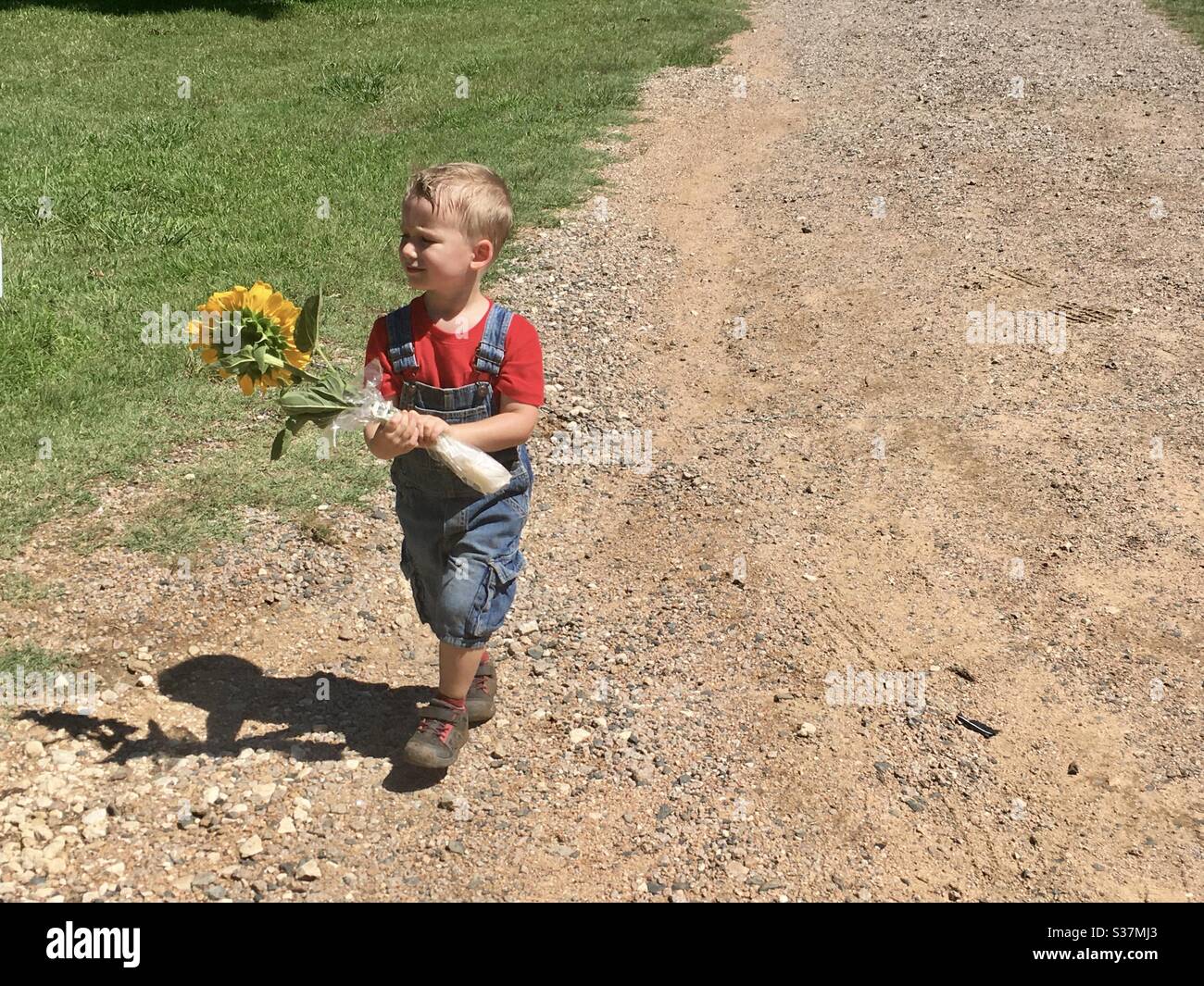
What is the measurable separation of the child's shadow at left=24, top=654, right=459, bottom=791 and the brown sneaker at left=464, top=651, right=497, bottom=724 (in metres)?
0.22

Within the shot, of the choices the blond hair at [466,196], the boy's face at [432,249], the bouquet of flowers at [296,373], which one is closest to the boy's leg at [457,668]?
the bouquet of flowers at [296,373]

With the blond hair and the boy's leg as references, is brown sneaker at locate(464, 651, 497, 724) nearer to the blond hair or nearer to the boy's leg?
the boy's leg

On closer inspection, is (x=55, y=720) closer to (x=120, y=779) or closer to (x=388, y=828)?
(x=120, y=779)

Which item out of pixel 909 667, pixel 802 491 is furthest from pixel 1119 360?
pixel 909 667

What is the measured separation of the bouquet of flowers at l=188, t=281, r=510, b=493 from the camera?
364 centimetres

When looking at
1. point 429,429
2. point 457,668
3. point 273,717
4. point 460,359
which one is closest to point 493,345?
point 460,359

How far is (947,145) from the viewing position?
1111 centimetres

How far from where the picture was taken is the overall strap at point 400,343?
3.76 meters

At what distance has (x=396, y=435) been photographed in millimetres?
3518

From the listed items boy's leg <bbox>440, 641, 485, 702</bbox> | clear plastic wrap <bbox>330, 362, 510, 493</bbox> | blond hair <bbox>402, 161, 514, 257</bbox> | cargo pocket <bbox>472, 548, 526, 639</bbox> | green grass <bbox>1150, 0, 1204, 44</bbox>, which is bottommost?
boy's leg <bbox>440, 641, 485, 702</bbox>

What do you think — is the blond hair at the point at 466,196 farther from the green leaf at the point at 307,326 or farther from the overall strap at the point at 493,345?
the green leaf at the point at 307,326

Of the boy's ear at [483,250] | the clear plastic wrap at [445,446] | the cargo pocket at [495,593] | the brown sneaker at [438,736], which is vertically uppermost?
the boy's ear at [483,250]

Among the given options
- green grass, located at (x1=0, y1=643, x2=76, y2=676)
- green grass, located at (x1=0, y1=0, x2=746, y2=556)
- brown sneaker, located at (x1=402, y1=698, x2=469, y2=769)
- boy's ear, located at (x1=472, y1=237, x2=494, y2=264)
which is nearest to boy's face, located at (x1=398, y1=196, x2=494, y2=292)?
boy's ear, located at (x1=472, y1=237, x2=494, y2=264)

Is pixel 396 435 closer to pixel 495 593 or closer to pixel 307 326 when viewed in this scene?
pixel 307 326
